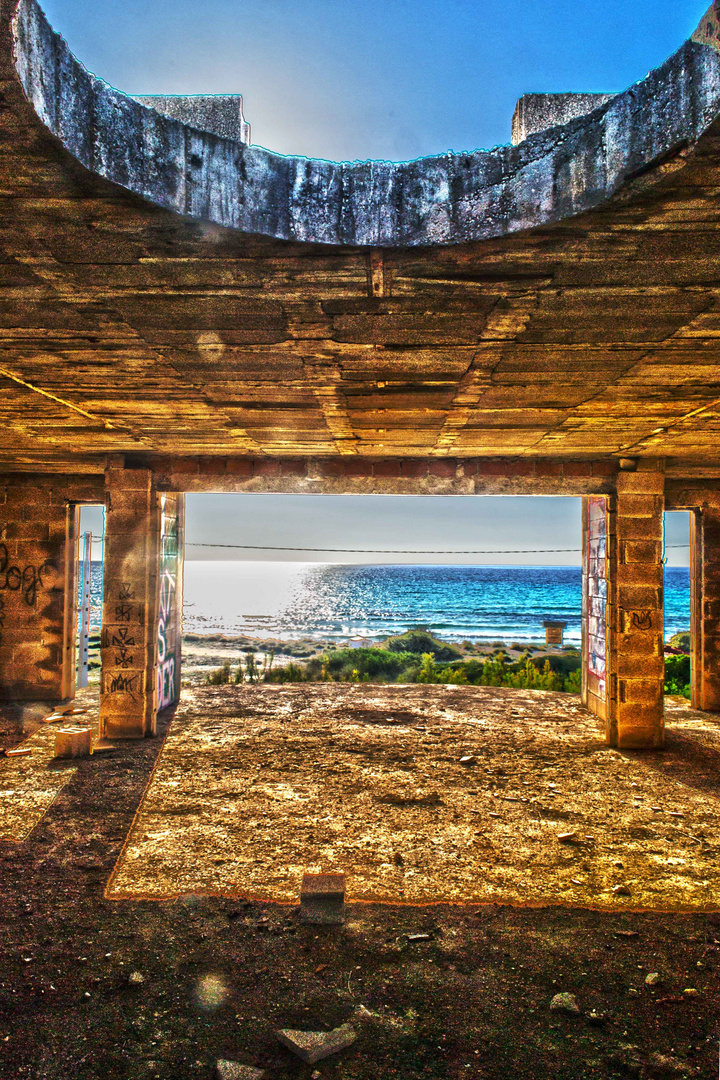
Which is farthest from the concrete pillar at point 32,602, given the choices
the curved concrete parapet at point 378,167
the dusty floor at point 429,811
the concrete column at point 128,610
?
the curved concrete parapet at point 378,167

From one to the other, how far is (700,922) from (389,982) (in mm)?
2068

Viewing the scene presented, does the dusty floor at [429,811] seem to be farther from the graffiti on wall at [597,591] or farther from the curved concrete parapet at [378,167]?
the curved concrete parapet at [378,167]

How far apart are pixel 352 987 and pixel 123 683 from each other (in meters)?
5.84

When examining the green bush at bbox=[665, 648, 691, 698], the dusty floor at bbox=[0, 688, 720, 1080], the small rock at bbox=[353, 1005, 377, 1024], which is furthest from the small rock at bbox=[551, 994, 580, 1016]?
the green bush at bbox=[665, 648, 691, 698]

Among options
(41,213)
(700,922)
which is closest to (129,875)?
(700,922)

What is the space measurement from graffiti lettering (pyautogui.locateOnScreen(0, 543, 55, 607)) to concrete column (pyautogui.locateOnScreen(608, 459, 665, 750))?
846 centimetres

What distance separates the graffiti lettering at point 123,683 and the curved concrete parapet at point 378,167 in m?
6.96

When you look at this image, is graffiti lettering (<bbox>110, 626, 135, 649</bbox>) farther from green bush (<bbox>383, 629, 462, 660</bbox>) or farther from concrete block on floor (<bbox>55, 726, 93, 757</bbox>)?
Answer: green bush (<bbox>383, 629, 462, 660</bbox>)

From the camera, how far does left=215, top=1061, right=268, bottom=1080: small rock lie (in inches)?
104

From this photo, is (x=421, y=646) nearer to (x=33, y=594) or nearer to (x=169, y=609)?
(x=169, y=609)

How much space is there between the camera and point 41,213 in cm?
251

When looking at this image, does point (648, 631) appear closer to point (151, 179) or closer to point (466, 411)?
point (466, 411)

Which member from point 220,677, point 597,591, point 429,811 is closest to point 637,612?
point 597,591

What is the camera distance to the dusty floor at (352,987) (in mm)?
2783
